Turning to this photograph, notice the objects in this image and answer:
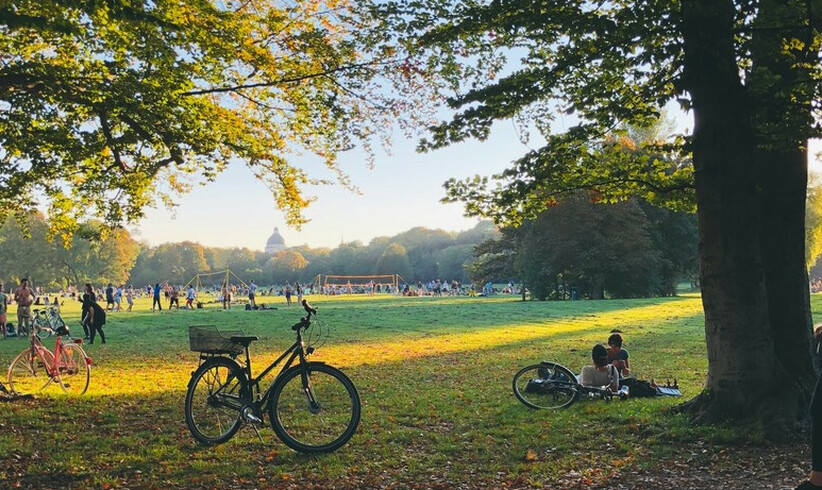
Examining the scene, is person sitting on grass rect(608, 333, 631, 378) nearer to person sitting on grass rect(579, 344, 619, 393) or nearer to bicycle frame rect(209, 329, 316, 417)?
person sitting on grass rect(579, 344, 619, 393)

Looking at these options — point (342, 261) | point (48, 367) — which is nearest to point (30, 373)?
point (48, 367)

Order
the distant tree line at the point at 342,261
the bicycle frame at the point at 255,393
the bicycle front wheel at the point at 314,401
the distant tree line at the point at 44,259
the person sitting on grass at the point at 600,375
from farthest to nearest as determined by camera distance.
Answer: the distant tree line at the point at 342,261, the distant tree line at the point at 44,259, the person sitting on grass at the point at 600,375, the bicycle frame at the point at 255,393, the bicycle front wheel at the point at 314,401

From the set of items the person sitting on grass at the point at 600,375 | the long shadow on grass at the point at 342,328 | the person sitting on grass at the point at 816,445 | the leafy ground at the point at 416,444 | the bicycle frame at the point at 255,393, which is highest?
the person sitting on grass at the point at 816,445

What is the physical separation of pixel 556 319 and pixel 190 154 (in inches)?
755

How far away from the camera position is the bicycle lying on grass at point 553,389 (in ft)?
30.4

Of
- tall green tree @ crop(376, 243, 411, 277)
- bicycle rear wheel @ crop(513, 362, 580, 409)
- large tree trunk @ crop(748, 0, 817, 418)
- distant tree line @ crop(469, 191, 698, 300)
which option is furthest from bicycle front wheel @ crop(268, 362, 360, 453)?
tall green tree @ crop(376, 243, 411, 277)

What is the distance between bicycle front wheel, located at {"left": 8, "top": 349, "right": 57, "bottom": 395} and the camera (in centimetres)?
978

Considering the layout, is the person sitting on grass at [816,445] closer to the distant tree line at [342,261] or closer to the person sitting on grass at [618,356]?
the person sitting on grass at [618,356]

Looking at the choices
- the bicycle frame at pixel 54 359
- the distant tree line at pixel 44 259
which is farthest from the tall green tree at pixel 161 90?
the distant tree line at pixel 44 259

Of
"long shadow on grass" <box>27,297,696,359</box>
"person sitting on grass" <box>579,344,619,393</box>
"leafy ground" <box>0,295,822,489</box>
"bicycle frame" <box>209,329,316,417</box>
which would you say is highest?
"bicycle frame" <box>209,329,316,417</box>

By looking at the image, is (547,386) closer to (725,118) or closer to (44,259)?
(725,118)

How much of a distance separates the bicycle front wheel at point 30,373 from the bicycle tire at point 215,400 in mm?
4160

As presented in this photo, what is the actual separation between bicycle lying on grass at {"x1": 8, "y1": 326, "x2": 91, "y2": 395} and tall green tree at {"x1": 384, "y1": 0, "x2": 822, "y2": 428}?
691 cm

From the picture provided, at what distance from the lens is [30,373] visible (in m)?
9.93
